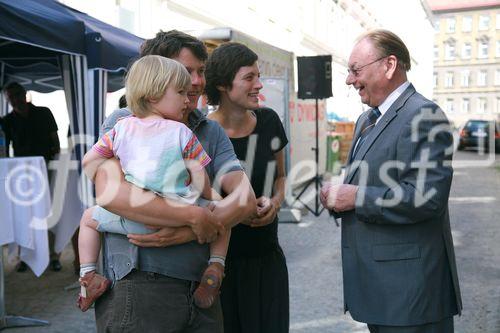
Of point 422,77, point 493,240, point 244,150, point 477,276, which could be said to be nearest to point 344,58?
point 493,240

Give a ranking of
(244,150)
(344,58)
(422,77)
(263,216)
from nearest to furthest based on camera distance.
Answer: (263,216), (244,150), (344,58), (422,77)

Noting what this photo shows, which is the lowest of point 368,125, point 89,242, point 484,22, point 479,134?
point 89,242

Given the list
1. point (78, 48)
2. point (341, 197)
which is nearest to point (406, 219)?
point (341, 197)

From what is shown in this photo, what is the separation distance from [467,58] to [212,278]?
8201 cm

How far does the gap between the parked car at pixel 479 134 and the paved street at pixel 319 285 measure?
2002cm

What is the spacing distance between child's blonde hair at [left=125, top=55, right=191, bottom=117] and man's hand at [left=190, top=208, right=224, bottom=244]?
1.12 ft

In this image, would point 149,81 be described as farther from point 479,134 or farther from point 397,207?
point 479,134

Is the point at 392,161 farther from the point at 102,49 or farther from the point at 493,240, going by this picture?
the point at 493,240

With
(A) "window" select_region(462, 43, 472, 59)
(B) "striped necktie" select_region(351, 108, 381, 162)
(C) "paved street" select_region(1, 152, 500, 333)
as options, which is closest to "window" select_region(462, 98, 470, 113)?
(A) "window" select_region(462, 43, 472, 59)

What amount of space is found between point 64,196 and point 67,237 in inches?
15.6

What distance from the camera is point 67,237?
5.41 meters

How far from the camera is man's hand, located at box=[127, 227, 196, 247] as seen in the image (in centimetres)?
161

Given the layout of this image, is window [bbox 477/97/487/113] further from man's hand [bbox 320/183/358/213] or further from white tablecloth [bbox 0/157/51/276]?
man's hand [bbox 320/183/358/213]

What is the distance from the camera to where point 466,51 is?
77625 mm
